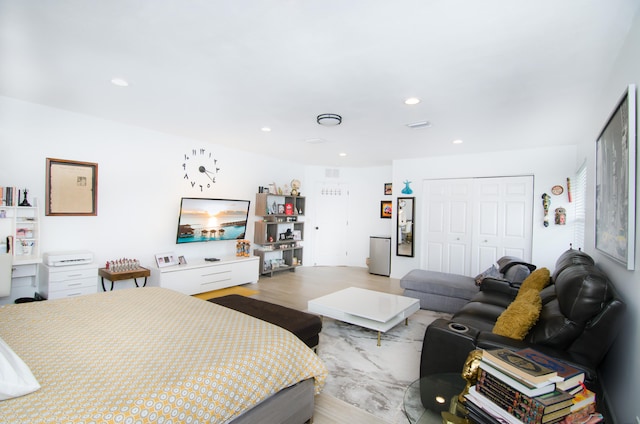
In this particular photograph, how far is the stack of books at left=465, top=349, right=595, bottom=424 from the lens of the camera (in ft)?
3.70

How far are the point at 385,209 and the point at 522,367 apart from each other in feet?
20.8

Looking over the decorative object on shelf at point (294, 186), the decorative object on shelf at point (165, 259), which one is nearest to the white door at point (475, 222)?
the decorative object on shelf at point (294, 186)

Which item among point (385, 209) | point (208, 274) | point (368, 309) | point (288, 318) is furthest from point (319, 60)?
point (385, 209)

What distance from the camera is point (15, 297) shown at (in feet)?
11.6

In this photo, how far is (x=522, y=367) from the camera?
4.00ft

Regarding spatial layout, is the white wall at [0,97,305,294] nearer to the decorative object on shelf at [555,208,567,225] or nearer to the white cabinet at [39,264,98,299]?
the white cabinet at [39,264,98,299]

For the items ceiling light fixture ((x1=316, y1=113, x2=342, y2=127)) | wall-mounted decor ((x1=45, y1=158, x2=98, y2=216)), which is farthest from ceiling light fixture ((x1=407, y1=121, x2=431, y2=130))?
wall-mounted decor ((x1=45, y1=158, x2=98, y2=216))

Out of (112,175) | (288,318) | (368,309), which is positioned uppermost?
(112,175)

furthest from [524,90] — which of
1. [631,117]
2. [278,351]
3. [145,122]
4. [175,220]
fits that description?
[175,220]

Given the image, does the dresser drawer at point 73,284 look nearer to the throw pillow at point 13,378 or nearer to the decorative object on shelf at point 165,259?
the decorative object on shelf at point 165,259

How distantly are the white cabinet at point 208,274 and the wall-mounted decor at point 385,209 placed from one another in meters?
3.32

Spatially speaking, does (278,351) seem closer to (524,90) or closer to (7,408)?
(7,408)

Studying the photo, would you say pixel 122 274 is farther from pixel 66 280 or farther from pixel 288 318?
pixel 288 318

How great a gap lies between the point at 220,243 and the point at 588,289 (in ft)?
17.2
